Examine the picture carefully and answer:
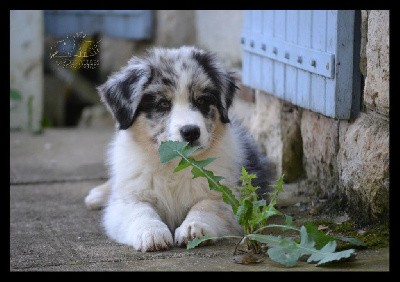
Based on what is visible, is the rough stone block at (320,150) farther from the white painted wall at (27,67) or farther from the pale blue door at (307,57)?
the white painted wall at (27,67)

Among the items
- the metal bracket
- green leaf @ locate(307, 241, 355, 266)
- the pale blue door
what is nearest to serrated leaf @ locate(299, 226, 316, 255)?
green leaf @ locate(307, 241, 355, 266)

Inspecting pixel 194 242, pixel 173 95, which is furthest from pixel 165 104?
pixel 194 242

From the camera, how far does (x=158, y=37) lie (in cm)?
940

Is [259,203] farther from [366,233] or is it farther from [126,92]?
[126,92]

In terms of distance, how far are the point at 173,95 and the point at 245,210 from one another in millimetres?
928

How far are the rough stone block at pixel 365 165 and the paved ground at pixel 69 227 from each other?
401mm

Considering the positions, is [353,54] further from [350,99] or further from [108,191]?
[108,191]

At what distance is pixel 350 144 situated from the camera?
4.80 m

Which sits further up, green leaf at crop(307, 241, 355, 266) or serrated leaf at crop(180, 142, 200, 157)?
serrated leaf at crop(180, 142, 200, 157)

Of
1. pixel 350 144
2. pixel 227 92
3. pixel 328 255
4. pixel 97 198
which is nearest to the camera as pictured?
pixel 328 255

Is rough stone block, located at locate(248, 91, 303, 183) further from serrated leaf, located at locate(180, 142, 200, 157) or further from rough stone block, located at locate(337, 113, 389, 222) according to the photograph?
serrated leaf, located at locate(180, 142, 200, 157)

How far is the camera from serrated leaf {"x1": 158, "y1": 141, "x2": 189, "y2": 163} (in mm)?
4285

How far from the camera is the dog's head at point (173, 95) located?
4594 mm

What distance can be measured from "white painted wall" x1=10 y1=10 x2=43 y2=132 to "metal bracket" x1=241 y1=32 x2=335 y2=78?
289 cm
